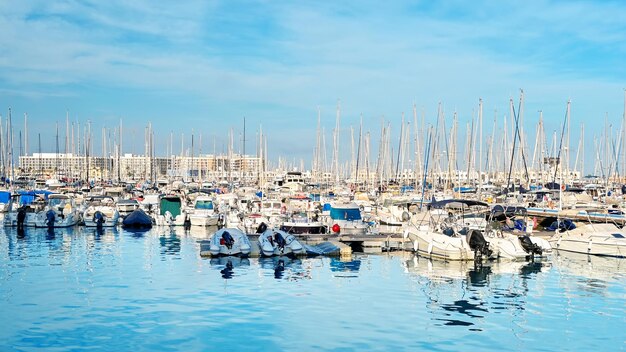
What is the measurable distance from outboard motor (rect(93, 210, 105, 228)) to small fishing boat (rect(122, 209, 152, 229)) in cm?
199

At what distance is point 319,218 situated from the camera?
178 ft

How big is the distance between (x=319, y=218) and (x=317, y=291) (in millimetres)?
24194

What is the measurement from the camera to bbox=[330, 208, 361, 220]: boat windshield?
2247 inches

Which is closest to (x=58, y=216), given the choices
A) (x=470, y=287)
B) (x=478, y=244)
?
(x=478, y=244)

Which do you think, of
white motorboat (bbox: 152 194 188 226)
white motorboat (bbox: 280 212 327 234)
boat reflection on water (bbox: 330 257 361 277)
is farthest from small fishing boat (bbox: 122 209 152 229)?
boat reflection on water (bbox: 330 257 361 277)

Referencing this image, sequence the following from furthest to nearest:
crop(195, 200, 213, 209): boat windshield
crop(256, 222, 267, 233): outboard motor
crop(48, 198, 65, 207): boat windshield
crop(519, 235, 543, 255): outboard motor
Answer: crop(48, 198, 65, 207): boat windshield, crop(195, 200, 213, 209): boat windshield, crop(256, 222, 267, 233): outboard motor, crop(519, 235, 543, 255): outboard motor

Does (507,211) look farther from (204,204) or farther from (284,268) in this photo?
(204,204)

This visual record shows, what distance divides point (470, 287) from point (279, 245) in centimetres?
1281

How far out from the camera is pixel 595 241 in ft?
138

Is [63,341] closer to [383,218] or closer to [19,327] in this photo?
[19,327]

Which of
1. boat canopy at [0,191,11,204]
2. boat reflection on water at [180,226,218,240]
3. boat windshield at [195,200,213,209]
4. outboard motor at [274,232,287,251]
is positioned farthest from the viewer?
boat canopy at [0,191,11,204]

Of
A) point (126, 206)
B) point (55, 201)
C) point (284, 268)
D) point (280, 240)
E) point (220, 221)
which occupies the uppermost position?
point (55, 201)

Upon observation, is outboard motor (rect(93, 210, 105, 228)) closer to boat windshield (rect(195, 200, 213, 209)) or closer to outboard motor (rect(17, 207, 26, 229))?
outboard motor (rect(17, 207, 26, 229))

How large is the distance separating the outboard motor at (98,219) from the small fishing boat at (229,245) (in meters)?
22.1
